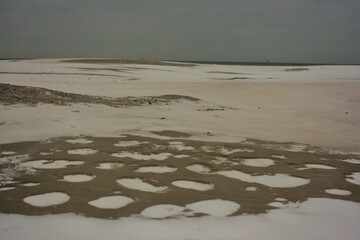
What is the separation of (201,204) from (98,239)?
1.24m

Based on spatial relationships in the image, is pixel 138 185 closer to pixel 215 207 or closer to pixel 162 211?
pixel 162 211

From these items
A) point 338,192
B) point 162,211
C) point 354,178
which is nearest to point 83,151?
point 162,211

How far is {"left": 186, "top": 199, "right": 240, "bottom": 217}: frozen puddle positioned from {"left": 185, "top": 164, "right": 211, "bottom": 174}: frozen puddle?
3.63 ft

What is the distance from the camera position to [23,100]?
34.8ft

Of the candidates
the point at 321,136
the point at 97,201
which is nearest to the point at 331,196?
the point at 97,201

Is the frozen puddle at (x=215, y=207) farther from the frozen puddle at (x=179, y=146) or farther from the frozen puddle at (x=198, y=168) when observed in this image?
the frozen puddle at (x=179, y=146)

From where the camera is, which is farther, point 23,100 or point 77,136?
point 23,100

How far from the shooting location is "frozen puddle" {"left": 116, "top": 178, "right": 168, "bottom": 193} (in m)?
4.39

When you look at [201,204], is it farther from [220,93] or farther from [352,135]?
[220,93]

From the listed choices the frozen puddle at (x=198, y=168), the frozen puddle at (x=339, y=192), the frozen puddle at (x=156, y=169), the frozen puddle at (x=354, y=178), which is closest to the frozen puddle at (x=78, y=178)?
the frozen puddle at (x=156, y=169)

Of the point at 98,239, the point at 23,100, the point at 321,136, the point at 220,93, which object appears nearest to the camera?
the point at 98,239

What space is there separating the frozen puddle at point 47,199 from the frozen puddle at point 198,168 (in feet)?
6.08

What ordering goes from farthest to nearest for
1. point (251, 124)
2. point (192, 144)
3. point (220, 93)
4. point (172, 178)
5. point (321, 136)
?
1. point (220, 93)
2. point (251, 124)
3. point (321, 136)
4. point (192, 144)
5. point (172, 178)

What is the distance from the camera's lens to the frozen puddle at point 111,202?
385 centimetres
